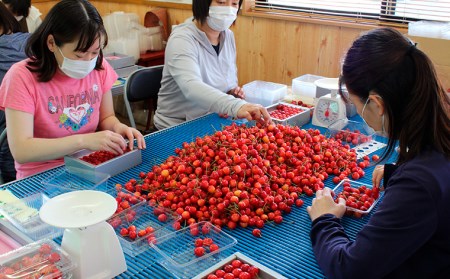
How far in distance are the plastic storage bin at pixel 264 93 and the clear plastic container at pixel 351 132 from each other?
1.60ft

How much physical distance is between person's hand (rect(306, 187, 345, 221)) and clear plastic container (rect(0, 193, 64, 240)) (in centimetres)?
74

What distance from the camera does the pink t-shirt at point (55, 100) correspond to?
1.59 meters

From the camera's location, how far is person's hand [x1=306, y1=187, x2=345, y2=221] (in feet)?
4.06

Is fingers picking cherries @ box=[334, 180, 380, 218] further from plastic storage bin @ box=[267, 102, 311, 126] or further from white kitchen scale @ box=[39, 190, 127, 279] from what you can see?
white kitchen scale @ box=[39, 190, 127, 279]

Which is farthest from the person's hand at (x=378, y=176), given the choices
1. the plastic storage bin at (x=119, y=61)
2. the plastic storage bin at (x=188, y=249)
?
the plastic storage bin at (x=119, y=61)

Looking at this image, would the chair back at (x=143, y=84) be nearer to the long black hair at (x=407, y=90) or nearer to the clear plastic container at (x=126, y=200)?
the clear plastic container at (x=126, y=200)

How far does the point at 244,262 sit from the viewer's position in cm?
106

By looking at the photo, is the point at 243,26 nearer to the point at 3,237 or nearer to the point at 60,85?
the point at 60,85

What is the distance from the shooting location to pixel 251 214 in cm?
130

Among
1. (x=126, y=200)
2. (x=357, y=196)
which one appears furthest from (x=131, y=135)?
(x=357, y=196)

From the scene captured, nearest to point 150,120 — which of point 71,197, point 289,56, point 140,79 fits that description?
point 140,79

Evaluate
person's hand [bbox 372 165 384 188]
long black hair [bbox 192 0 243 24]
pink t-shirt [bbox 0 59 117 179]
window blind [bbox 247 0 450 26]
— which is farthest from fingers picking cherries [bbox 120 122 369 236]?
window blind [bbox 247 0 450 26]

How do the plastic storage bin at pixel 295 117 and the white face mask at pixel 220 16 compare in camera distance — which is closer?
the plastic storage bin at pixel 295 117

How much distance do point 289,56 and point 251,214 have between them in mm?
2441
